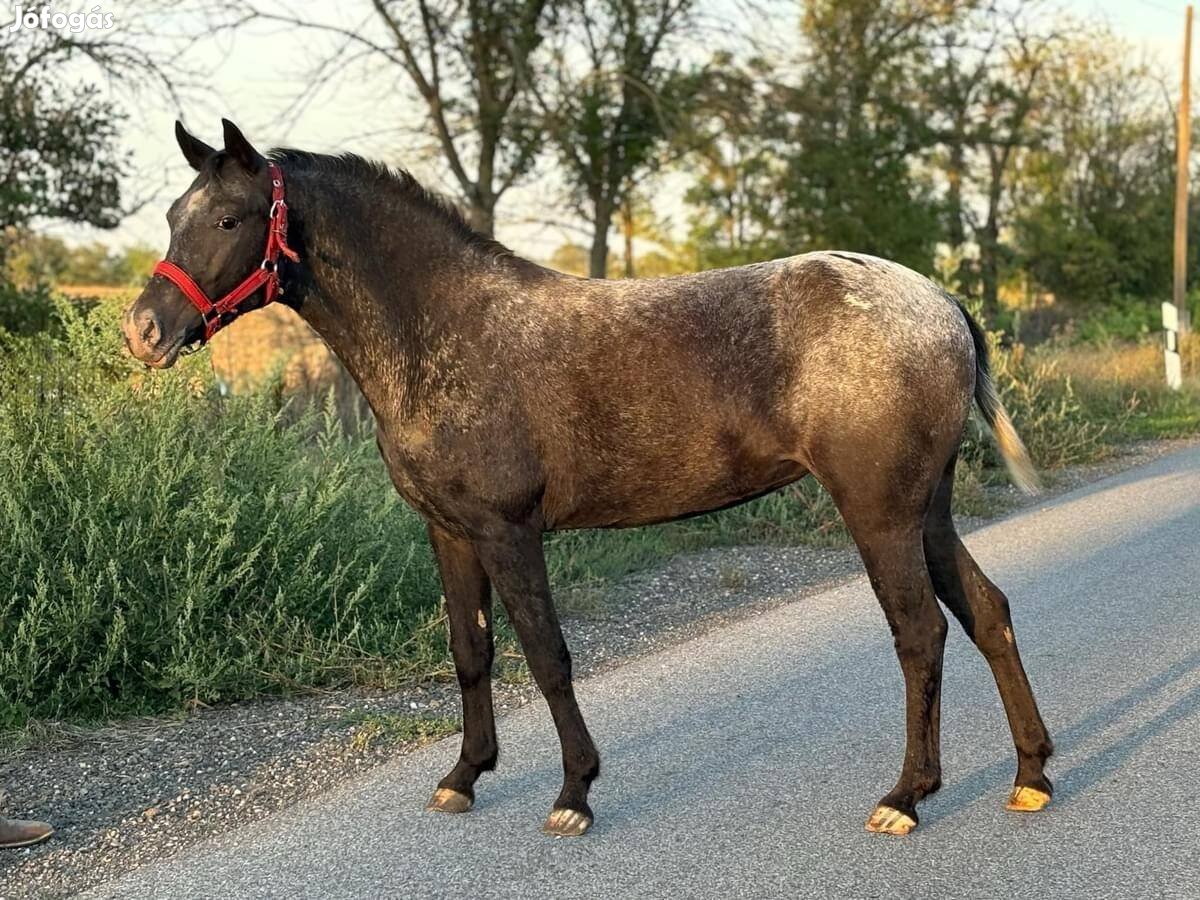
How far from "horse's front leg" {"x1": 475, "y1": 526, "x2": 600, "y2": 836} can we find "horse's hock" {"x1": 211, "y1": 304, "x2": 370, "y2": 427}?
5503mm

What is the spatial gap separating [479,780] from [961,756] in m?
1.76

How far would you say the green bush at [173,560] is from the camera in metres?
5.79

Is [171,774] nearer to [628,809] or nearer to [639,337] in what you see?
[628,809]

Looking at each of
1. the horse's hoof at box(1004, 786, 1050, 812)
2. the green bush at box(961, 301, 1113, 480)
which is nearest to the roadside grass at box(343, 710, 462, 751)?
the horse's hoof at box(1004, 786, 1050, 812)

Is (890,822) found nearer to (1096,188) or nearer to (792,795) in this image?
(792,795)

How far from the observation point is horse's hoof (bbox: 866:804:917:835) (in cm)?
418

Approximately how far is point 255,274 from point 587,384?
114 cm

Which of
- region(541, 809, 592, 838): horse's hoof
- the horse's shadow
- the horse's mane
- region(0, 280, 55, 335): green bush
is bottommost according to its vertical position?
the horse's shadow

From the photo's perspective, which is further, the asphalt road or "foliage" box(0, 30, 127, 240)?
"foliage" box(0, 30, 127, 240)

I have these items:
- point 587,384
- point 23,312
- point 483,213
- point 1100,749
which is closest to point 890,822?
point 1100,749

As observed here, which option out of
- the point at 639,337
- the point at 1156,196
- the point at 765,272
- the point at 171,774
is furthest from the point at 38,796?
the point at 1156,196

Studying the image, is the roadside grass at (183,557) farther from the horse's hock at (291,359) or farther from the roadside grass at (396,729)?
the horse's hock at (291,359)

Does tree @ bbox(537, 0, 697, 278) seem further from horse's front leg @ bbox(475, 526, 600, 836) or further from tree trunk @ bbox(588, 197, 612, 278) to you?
horse's front leg @ bbox(475, 526, 600, 836)

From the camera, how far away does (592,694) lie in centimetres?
584
